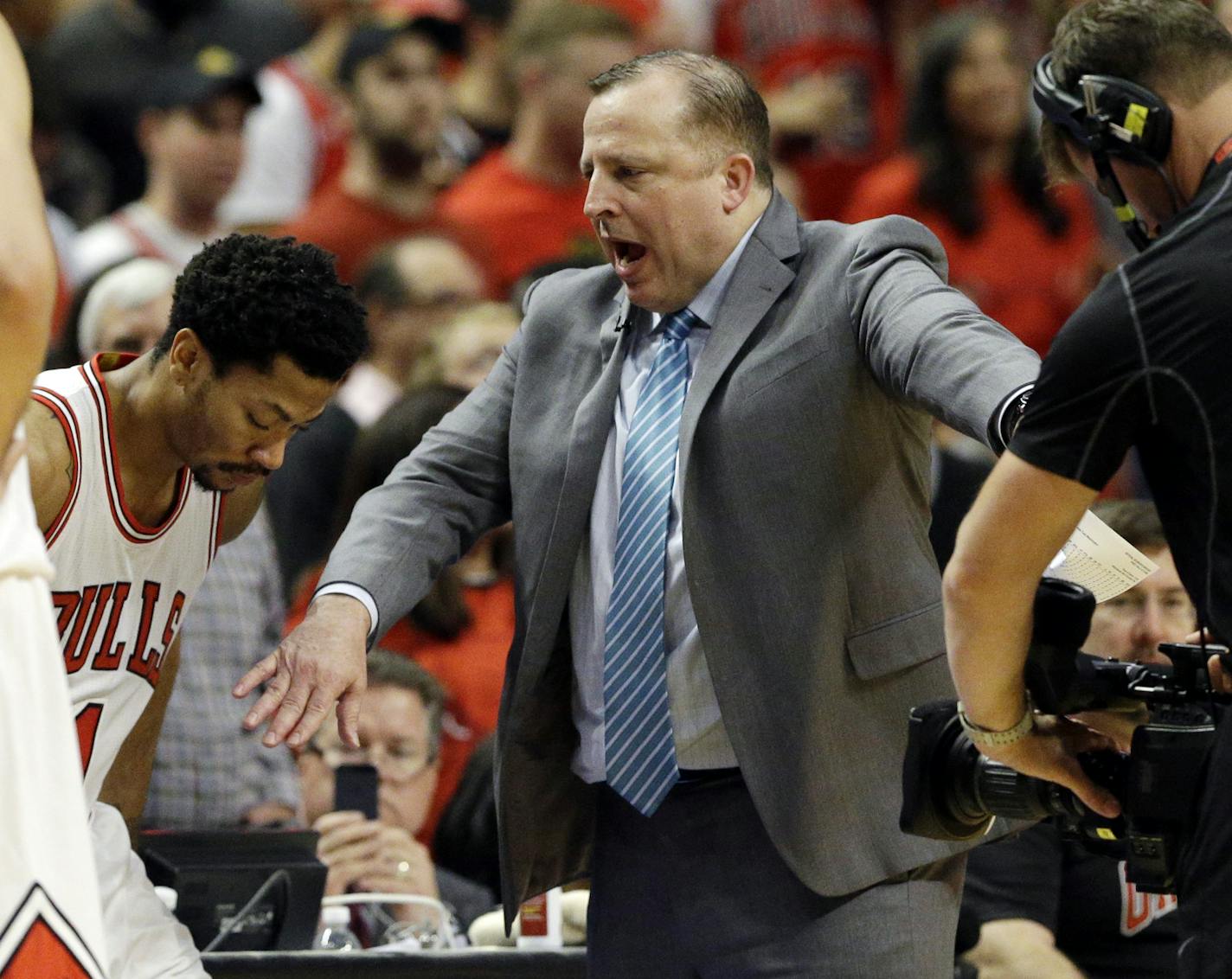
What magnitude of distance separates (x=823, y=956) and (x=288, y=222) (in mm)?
4561

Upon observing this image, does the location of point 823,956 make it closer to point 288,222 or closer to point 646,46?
point 288,222

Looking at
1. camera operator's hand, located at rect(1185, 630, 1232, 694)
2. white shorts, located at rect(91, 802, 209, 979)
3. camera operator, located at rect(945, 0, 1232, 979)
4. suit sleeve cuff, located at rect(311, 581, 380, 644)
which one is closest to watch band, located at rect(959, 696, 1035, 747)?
camera operator, located at rect(945, 0, 1232, 979)

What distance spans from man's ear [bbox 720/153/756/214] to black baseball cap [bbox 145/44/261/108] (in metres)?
3.81

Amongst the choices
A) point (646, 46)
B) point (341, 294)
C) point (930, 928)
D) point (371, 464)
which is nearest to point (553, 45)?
point (646, 46)

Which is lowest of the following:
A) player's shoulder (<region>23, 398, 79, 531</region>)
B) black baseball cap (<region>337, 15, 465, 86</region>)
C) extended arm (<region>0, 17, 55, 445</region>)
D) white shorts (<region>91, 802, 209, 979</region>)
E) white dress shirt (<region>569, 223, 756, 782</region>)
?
black baseball cap (<region>337, 15, 465, 86</region>)

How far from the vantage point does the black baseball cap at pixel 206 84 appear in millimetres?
6637

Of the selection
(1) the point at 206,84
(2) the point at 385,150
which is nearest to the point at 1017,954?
(2) the point at 385,150

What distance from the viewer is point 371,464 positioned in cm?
523

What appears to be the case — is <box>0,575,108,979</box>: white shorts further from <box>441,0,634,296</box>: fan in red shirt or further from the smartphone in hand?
<box>441,0,634,296</box>: fan in red shirt

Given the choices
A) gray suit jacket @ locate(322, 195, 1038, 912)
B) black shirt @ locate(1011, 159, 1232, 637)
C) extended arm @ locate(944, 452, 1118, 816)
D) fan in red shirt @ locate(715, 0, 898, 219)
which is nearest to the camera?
black shirt @ locate(1011, 159, 1232, 637)

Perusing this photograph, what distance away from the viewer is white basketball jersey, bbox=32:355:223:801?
3002 mm

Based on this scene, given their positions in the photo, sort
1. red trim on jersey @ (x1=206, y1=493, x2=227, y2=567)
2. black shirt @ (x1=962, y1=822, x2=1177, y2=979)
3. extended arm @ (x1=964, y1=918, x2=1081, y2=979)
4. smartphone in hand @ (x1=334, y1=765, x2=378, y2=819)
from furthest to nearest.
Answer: smartphone in hand @ (x1=334, y1=765, x2=378, y2=819)
black shirt @ (x1=962, y1=822, x2=1177, y2=979)
extended arm @ (x1=964, y1=918, x2=1081, y2=979)
red trim on jersey @ (x1=206, y1=493, x2=227, y2=567)

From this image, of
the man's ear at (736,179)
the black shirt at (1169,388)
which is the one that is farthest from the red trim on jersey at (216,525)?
the black shirt at (1169,388)

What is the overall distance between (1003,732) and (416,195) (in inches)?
194
